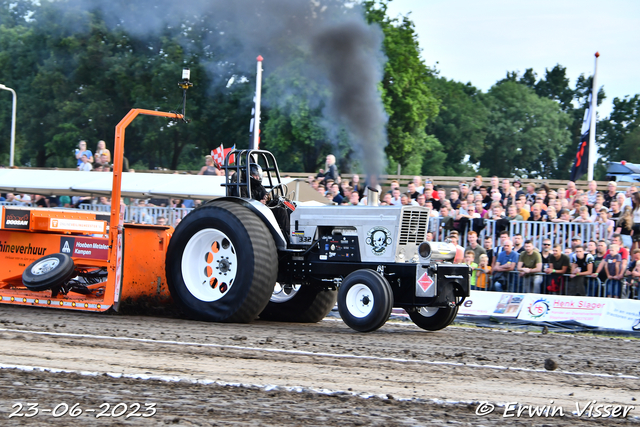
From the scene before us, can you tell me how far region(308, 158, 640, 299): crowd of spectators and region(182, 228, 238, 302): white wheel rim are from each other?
2.92m

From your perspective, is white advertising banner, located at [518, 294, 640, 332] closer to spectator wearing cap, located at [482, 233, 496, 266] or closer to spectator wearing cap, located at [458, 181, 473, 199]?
spectator wearing cap, located at [482, 233, 496, 266]

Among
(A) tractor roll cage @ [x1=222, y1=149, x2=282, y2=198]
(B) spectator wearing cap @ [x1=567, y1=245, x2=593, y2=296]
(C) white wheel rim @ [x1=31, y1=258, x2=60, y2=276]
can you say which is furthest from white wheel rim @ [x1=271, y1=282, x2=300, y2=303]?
(B) spectator wearing cap @ [x1=567, y1=245, x2=593, y2=296]

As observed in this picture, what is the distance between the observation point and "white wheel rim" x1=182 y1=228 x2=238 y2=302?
30.8 ft

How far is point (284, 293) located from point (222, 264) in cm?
133

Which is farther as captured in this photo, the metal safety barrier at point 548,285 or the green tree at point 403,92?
the green tree at point 403,92

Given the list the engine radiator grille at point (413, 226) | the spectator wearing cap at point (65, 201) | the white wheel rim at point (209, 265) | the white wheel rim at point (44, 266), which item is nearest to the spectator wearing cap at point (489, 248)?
the engine radiator grille at point (413, 226)

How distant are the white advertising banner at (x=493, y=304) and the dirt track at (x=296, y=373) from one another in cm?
263

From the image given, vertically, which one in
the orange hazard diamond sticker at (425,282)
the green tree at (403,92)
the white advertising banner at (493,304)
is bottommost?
the white advertising banner at (493,304)

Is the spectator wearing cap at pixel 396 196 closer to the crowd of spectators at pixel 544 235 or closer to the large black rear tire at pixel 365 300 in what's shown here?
the crowd of spectators at pixel 544 235

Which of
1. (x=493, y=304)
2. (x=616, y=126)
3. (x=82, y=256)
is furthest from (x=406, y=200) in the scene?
(x=616, y=126)

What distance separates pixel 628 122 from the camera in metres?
68.6

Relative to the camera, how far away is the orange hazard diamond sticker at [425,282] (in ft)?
29.0

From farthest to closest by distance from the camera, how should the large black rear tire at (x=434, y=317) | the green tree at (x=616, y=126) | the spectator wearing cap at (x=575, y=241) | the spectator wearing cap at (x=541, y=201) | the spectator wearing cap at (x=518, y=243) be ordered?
the green tree at (x=616, y=126) → the spectator wearing cap at (x=541, y=201) → the spectator wearing cap at (x=518, y=243) → the spectator wearing cap at (x=575, y=241) → the large black rear tire at (x=434, y=317)

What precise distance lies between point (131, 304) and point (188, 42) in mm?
Result: 12333
